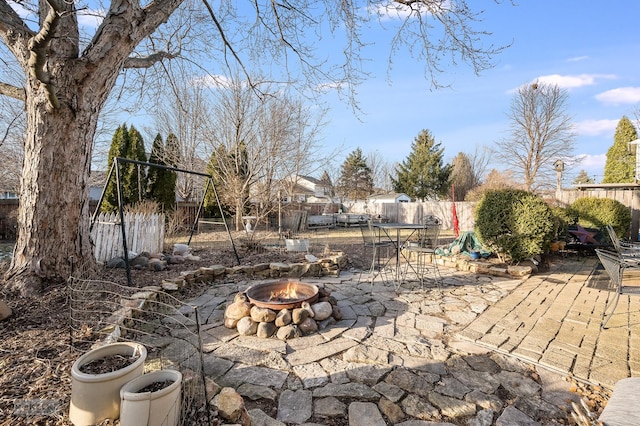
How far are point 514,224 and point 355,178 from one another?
23640 mm

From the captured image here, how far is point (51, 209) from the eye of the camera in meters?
3.44

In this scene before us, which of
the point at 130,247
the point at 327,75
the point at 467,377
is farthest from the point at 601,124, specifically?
the point at 130,247

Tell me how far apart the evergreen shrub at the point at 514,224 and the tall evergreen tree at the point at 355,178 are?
22673mm

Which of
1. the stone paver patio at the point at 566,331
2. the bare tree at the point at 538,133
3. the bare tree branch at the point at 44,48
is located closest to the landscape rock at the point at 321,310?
the stone paver patio at the point at 566,331

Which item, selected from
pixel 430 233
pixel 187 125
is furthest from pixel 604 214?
pixel 187 125

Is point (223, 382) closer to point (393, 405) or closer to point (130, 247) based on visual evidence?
point (393, 405)

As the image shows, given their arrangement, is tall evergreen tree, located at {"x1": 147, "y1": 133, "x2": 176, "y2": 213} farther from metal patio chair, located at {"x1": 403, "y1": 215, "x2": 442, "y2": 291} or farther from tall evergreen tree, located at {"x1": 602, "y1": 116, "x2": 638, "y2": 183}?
tall evergreen tree, located at {"x1": 602, "y1": 116, "x2": 638, "y2": 183}

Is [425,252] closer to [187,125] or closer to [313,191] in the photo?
[187,125]

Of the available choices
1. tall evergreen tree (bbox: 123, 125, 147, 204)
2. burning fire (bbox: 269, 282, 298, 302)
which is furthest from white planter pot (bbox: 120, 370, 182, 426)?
tall evergreen tree (bbox: 123, 125, 147, 204)

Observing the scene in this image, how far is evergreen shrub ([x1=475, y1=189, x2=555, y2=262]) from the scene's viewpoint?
5.24m

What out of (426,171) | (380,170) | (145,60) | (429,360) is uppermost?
(380,170)

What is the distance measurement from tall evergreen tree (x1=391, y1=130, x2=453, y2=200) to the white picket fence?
22.0m

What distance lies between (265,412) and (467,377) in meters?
1.42

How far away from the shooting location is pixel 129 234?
19.9ft
